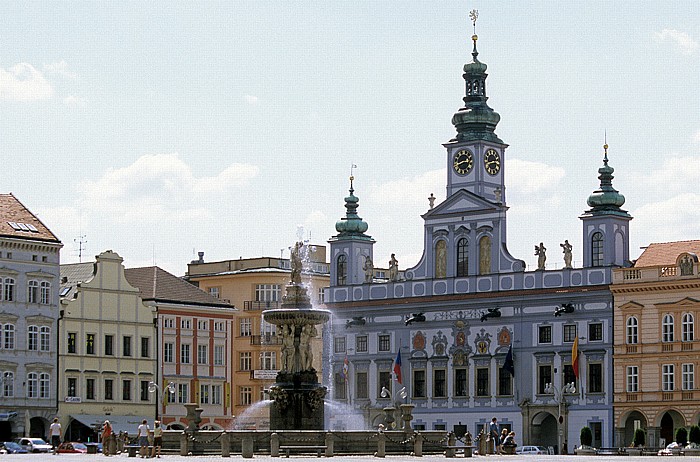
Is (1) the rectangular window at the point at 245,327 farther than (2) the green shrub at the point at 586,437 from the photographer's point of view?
Yes

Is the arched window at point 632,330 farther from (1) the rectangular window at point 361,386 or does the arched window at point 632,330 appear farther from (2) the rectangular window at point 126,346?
(2) the rectangular window at point 126,346

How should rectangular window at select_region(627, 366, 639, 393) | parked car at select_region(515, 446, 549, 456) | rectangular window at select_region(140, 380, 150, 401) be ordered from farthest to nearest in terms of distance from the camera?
rectangular window at select_region(140, 380, 150, 401) → rectangular window at select_region(627, 366, 639, 393) → parked car at select_region(515, 446, 549, 456)

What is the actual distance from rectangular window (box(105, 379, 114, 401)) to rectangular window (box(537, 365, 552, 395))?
24.4 metres

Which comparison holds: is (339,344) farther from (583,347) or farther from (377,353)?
(583,347)

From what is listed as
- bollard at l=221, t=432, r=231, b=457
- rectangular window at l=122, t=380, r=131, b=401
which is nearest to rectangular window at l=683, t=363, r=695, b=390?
rectangular window at l=122, t=380, r=131, b=401

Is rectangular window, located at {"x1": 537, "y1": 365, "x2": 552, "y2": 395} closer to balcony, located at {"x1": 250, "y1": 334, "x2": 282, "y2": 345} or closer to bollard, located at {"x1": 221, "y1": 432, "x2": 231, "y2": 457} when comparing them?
balcony, located at {"x1": 250, "y1": 334, "x2": 282, "y2": 345}

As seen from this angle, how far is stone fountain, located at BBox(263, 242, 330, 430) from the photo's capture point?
61625mm

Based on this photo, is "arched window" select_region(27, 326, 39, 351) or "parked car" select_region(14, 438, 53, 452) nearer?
"parked car" select_region(14, 438, 53, 452)

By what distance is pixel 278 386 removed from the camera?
61875mm

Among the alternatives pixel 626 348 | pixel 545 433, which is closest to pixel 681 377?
pixel 626 348

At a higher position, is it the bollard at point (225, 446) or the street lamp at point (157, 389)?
the street lamp at point (157, 389)

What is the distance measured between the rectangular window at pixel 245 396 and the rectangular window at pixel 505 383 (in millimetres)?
19222

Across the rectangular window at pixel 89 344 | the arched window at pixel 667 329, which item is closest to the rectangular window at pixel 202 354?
the rectangular window at pixel 89 344

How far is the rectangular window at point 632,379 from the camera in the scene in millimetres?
90250
